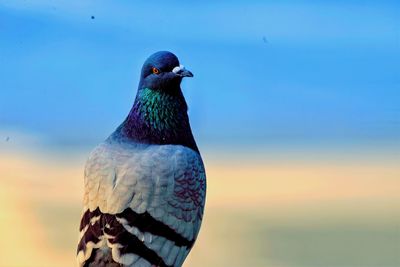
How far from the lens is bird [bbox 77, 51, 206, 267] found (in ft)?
12.1

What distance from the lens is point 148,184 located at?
376 centimetres

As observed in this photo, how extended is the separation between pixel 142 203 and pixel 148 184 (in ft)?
0.32

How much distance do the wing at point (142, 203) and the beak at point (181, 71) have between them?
1.22 ft

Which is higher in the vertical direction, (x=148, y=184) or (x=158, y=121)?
(x=158, y=121)

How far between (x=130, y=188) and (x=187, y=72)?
0.68 m

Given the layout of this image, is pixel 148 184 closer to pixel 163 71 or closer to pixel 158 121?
pixel 158 121

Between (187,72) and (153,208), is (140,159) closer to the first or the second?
(153,208)

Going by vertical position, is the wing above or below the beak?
below

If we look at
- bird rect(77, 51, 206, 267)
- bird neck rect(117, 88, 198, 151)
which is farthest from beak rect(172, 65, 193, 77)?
bird neck rect(117, 88, 198, 151)

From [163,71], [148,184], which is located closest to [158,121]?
[163,71]

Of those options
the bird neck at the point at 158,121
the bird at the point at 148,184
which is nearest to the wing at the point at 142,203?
the bird at the point at 148,184

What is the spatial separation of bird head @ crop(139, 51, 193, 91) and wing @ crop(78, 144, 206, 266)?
34 cm

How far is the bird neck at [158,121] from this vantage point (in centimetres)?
407

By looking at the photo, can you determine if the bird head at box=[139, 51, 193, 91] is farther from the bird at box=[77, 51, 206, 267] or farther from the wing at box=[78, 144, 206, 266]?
the wing at box=[78, 144, 206, 266]
